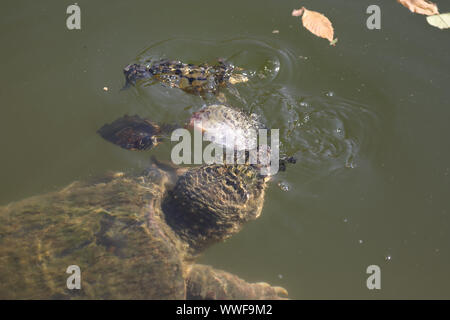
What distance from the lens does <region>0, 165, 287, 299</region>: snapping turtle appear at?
3346 mm

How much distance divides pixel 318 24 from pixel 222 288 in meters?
3.70

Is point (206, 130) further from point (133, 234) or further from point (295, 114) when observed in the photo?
point (133, 234)

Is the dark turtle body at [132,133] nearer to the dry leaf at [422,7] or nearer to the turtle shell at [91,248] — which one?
the turtle shell at [91,248]

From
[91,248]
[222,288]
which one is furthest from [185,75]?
[222,288]

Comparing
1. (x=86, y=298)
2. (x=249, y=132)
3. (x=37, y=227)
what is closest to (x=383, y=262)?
(x=249, y=132)

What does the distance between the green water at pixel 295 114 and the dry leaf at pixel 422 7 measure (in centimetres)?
11

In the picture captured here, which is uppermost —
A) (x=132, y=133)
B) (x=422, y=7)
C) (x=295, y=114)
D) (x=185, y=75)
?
(x=422, y=7)

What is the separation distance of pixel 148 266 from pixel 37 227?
1.14 meters

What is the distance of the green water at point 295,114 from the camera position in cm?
405

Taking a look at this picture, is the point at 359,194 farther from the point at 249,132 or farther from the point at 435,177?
the point at 249,132

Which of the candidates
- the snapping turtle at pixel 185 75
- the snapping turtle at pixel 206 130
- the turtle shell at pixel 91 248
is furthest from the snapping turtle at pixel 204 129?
the turtle shell at pixel 91 248

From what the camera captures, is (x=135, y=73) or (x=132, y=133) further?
(x=135, y=73)

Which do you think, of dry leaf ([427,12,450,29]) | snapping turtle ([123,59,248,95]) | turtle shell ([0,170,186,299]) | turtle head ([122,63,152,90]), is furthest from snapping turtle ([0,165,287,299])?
dry leaf ([427,12,450,29])

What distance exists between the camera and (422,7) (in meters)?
5.25
